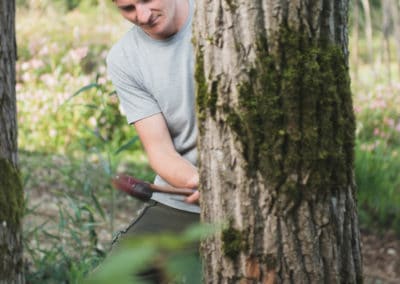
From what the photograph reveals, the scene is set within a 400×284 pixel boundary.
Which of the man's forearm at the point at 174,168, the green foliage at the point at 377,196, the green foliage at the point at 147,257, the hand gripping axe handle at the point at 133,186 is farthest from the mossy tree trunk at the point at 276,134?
the green foliage at the point at 377,196

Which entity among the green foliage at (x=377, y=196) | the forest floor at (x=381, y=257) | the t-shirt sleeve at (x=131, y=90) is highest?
the t-shirt sleeve at (x=131, y=90)

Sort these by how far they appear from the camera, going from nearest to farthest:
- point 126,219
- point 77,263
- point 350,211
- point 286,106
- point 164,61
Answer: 1. point 286,106
2. point 350,211
3. point 164,61
4. point 77,263
5. point 126,219

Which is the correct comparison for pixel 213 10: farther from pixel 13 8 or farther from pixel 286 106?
pixel 13 8

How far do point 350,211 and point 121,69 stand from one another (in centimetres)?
91

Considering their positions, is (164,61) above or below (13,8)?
below

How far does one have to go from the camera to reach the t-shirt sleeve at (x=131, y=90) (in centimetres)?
238

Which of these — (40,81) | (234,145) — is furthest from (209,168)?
(40,81)

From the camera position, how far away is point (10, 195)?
2771 millimetres

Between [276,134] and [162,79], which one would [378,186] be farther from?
[276,134]

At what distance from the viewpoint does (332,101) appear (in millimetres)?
1729

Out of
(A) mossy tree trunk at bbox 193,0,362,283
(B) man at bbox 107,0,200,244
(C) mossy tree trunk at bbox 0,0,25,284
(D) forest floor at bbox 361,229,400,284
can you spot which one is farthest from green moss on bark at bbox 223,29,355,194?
(D) forest floor at bbox 361,229,400,284

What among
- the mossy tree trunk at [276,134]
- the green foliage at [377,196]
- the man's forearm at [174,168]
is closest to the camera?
the mossy tree trunk at [276,134]

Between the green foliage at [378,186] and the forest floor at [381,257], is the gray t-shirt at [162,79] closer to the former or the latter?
the forest floor at [381,257]

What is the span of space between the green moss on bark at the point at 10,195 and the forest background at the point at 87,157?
49cm
